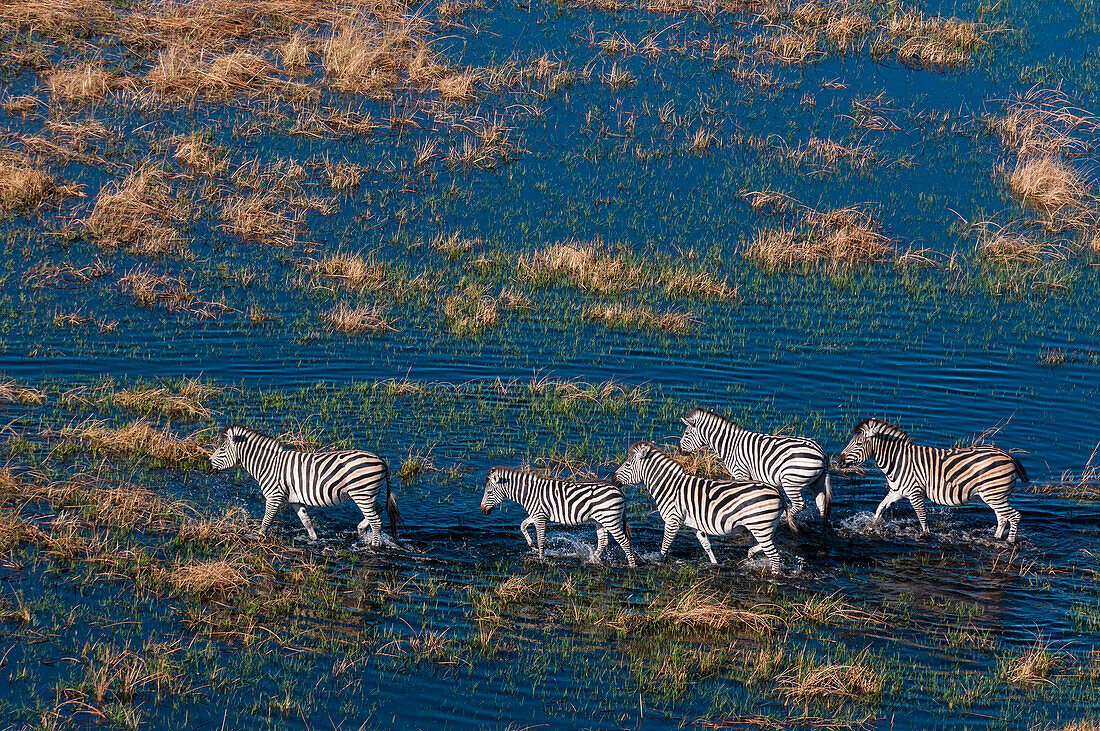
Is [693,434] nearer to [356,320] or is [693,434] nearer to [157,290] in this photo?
[356,320]

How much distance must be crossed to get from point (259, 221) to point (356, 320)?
4.49 m

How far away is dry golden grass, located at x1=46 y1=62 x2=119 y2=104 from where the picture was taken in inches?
1102

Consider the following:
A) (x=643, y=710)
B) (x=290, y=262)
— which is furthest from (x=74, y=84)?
(x=643, y=710)

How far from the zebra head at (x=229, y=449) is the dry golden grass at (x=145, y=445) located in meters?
0.90

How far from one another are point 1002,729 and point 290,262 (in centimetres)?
1578

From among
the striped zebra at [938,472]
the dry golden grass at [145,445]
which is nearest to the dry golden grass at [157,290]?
the dry golden grass at [145,445]

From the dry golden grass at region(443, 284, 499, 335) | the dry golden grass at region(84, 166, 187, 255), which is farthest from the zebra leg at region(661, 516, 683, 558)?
the dry golden grass at region(84, 166, 187, 255)

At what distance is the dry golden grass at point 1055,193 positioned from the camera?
83.9 feet

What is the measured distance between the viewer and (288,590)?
1393 centimetres

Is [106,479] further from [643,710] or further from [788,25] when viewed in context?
[788,25]

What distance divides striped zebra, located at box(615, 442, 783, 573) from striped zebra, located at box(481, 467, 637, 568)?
21.2 inches

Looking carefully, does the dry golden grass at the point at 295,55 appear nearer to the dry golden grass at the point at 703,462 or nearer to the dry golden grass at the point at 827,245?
the dry golden grass at the point at 827,245

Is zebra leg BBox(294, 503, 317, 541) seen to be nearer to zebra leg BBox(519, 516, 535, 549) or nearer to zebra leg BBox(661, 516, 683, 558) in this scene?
zebra leg BBox(519, 516, 535, 549)

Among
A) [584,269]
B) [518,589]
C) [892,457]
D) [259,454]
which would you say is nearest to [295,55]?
[584,269]
